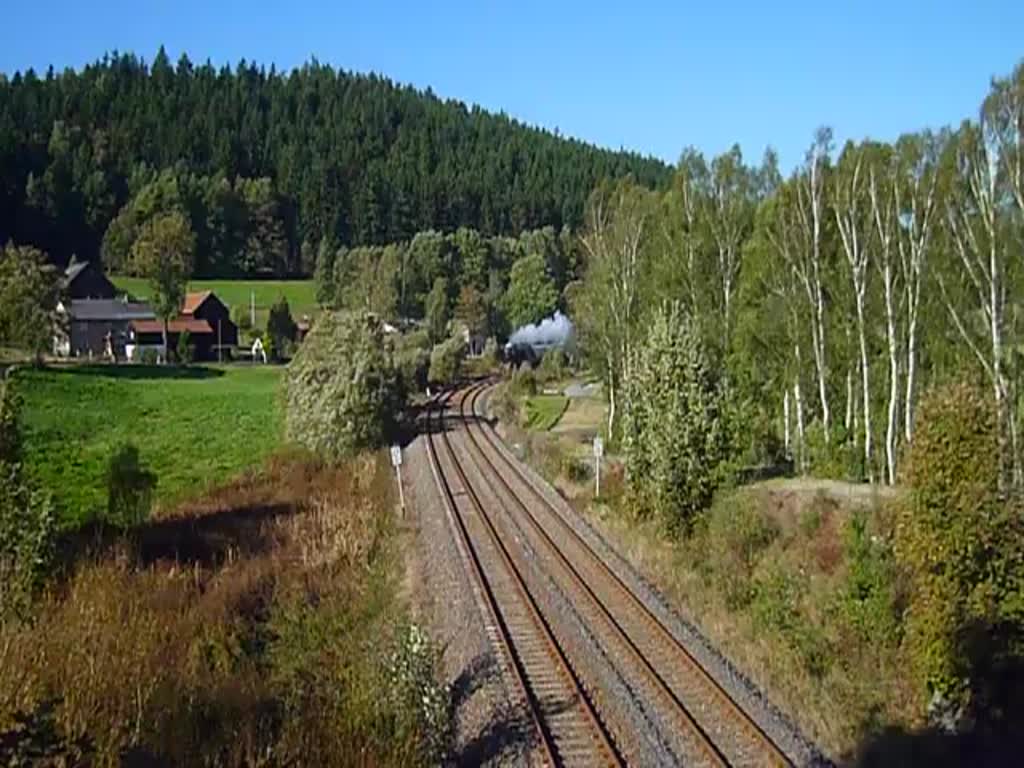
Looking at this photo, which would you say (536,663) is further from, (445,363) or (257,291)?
(257,291)

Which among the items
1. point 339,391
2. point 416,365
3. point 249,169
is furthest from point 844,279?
point 249,169

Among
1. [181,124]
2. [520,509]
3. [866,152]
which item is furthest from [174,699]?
[181,124]

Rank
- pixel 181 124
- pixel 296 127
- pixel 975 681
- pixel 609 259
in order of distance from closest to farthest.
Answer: pixel 975 681 → pixel 609 259 → pixel 181 124 → pixel 296 127

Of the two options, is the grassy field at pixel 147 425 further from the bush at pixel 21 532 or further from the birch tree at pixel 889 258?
the birch tree at pixel 889 258

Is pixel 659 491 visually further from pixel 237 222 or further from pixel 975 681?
pixel 237 222

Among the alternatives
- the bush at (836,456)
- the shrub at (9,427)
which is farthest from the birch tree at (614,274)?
the shrub at (9,427)

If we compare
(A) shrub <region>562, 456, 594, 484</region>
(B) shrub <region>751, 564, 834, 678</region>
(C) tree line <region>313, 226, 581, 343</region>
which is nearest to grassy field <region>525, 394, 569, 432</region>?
(A) shrub <region>562, 456, 594, 484</region>
